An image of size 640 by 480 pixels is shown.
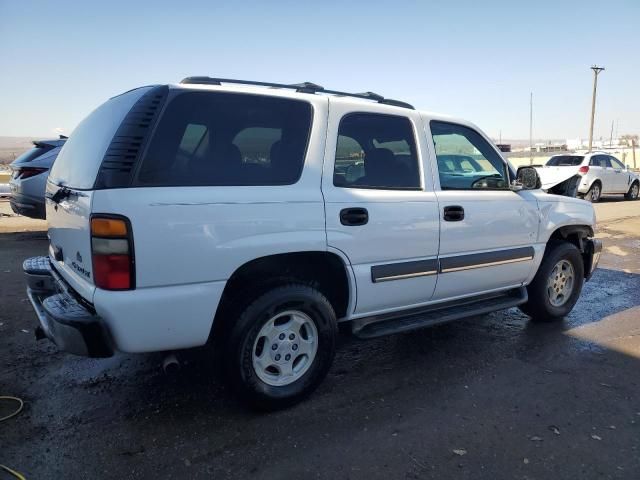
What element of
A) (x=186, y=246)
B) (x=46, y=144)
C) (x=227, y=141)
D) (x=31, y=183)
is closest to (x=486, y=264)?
(x=227, y=141)

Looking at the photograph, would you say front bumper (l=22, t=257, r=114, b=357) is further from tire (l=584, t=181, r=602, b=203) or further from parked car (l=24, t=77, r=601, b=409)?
tire (l=584, t=181, r=602, b=203)

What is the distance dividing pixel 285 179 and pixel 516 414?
2035 millimetres

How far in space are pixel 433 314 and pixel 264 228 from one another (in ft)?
5.36

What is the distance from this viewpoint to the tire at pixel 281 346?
9.49 ft

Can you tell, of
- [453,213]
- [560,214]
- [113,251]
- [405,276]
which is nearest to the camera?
[113,251]

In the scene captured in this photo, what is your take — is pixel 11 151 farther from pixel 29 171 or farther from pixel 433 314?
pixel 433 314

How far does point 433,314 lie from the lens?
379 cm

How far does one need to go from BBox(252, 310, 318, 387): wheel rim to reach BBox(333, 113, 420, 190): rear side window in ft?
3.02

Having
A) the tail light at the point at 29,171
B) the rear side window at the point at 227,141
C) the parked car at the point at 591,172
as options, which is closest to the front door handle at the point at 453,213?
the rear side window at the point at 227,141

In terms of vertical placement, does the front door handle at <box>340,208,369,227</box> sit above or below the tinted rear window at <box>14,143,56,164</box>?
below

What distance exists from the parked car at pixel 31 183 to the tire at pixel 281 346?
565 cm

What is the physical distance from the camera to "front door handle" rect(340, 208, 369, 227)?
10.3 ft

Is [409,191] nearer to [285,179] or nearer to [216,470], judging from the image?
[285,179]

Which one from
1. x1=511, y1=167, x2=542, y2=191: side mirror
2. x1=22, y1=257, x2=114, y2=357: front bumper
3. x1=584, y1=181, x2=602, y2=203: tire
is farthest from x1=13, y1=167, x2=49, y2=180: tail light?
x1=584, y1=181, x2=602, y2=203: tire
